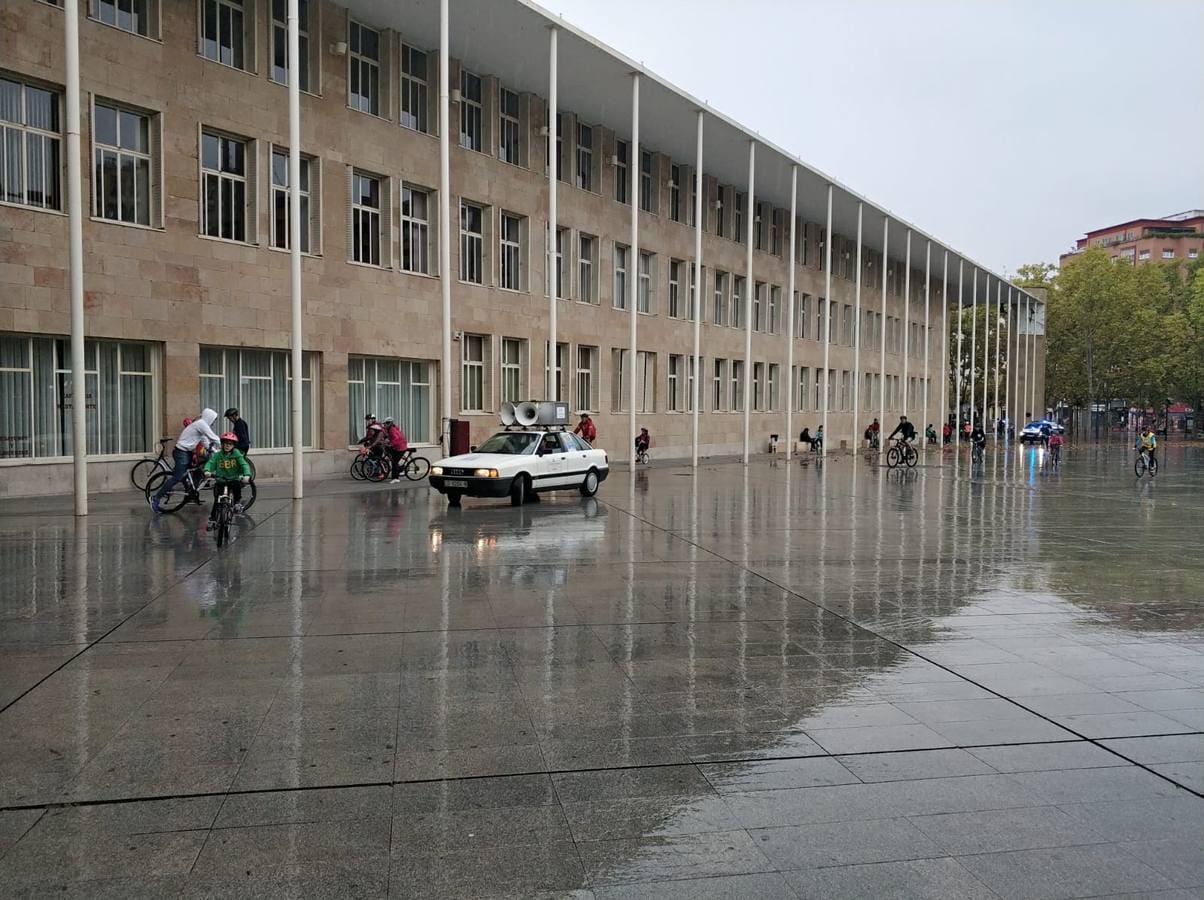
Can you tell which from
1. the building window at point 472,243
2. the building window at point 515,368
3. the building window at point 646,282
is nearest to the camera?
the building window at point 472,243

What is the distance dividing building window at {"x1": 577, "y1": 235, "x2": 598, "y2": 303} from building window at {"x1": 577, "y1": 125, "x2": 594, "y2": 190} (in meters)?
1.93

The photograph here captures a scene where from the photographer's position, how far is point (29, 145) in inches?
801

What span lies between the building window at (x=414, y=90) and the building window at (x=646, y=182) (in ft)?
42.8

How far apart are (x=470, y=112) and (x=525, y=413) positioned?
13.4m

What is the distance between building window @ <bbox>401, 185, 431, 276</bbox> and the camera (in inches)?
1158

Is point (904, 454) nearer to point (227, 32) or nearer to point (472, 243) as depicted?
point (472, 243)

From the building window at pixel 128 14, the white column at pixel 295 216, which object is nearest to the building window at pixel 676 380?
the white column at pixel 295 216

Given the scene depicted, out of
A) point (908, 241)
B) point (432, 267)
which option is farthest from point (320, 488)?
point (908, 241)

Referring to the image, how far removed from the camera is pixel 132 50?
21.9 metres

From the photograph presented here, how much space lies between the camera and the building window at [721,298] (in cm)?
4694

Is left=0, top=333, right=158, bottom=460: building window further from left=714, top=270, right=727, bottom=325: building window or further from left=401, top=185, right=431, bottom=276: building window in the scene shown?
left=714, top=270, right=727, bottom=325: building window

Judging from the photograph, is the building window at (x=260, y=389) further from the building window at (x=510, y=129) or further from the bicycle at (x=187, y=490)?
the building window at (x=510, y=129)

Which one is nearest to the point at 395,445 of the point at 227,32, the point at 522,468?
the point at 522,468

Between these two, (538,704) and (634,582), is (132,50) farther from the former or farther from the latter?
(538,704)
